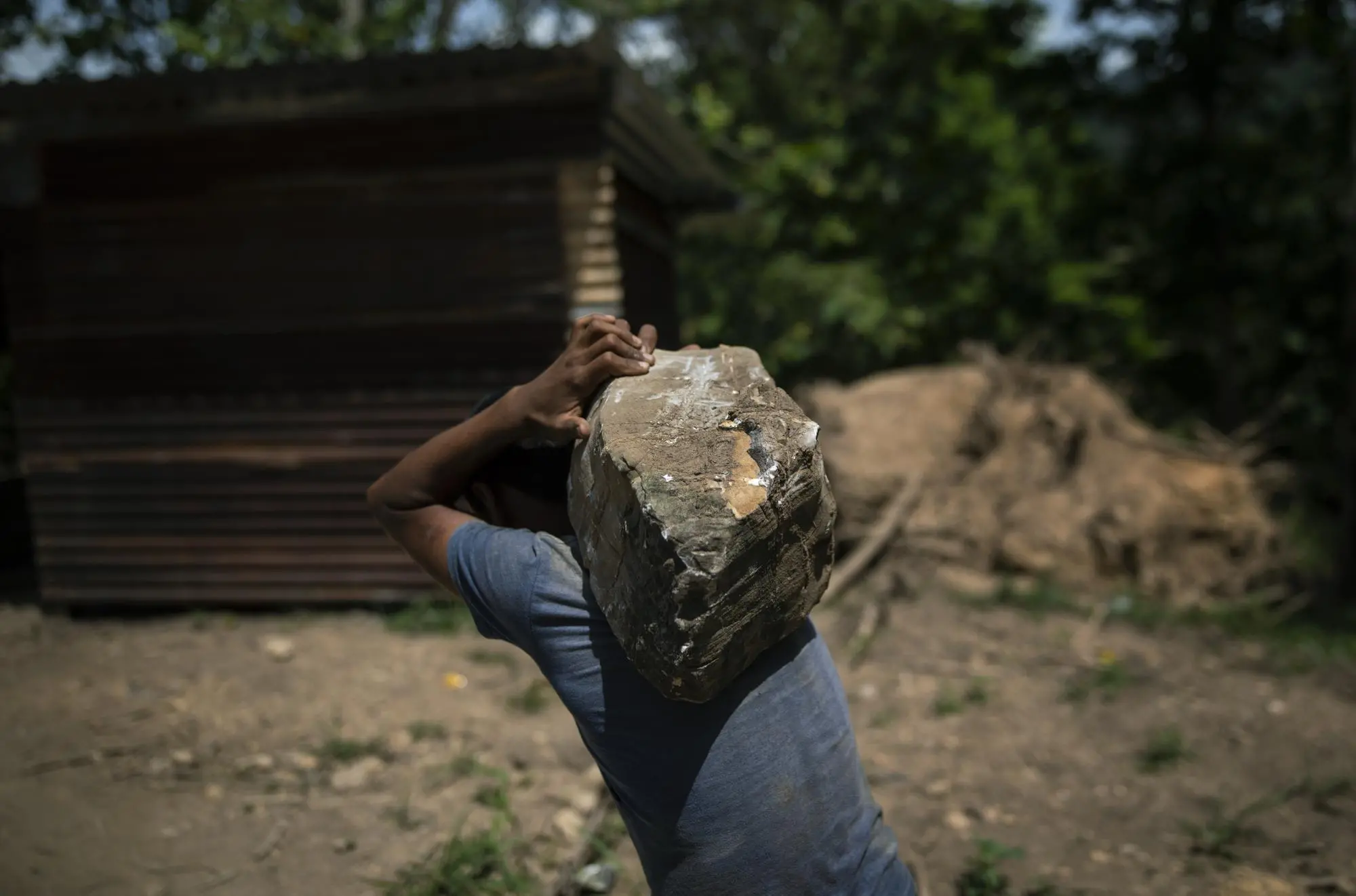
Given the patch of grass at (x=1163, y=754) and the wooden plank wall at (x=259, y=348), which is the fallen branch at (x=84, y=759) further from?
the patch of grass at (x=1163, y=754)

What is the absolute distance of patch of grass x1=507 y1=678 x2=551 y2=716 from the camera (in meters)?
5.00

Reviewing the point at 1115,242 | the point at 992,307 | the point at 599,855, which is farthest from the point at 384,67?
the point at 1115,242

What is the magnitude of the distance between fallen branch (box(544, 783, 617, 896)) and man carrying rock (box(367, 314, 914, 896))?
150cm

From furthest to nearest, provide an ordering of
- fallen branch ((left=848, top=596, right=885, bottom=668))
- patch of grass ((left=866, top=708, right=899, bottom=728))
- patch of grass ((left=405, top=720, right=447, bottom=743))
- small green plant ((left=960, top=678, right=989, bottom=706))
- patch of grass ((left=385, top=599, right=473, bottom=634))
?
patch of grass ((left=385, top=599, right=473, bottom=634)) < fallen branch ((left=848, top=596, right=885, bottom=668)) < small green plant ((left=960, top=678, right=989, bottom=706)) < patch of grass ((left=866, top=708, right=899, bottom=728)) < patch of grass ((left=405, top=720, right=447, bottom=743))

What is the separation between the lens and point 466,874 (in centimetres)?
339

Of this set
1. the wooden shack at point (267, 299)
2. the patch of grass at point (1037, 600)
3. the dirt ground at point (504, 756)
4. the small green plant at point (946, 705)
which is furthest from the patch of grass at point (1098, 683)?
the wooden shack at point (267, 299)

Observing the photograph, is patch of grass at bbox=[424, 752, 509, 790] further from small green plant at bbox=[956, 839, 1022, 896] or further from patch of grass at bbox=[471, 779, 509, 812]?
small green plant at bbox=[956, 839, 1022, 896]

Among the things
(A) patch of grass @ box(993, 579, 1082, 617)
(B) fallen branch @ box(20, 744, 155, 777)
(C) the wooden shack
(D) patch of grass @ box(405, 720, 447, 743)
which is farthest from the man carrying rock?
(A) patch of grass @ box(993, 579, 1082, 617)

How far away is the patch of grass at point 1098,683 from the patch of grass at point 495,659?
9.07ft

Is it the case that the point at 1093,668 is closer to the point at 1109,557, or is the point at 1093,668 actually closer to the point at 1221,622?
the point at 1221,622

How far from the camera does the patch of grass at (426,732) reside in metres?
4.66

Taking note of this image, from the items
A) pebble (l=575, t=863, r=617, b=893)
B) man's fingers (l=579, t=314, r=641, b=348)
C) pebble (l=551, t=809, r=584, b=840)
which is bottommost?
pebble (l=551, t=809, r=584, b=840)

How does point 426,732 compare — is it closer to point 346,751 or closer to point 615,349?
point 346,751

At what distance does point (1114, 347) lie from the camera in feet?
45.6
